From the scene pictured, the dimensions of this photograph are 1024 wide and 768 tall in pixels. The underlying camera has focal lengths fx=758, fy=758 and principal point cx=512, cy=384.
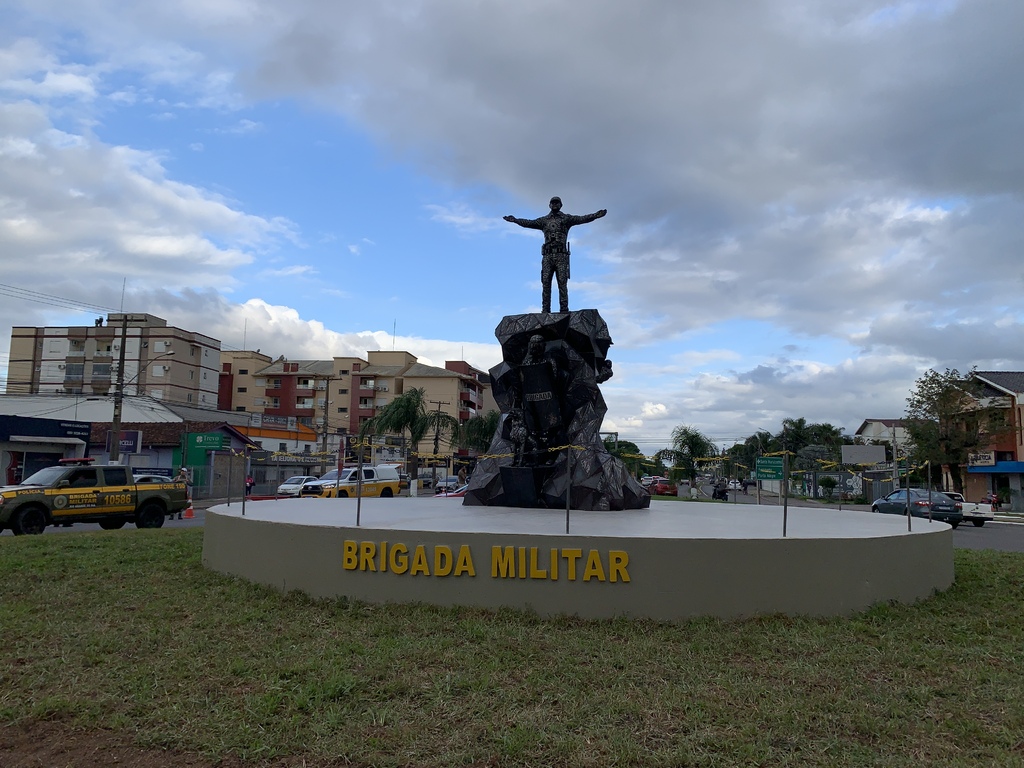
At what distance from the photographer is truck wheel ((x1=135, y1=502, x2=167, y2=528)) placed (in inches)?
722

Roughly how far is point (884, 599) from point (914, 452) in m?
39.2

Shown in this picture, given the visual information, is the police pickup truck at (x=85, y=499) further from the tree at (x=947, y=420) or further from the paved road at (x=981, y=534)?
the tree at (x=947, y=420)

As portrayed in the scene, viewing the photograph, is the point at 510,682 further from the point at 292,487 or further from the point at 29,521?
the point at 292,487

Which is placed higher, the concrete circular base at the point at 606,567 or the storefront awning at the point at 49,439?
the storefront awning at the point at 49,439

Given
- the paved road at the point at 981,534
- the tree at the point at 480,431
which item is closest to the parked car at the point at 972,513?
the paved road at the point at 981,534

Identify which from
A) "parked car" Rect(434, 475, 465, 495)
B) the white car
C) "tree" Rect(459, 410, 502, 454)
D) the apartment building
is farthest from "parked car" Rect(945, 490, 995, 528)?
the apartment building

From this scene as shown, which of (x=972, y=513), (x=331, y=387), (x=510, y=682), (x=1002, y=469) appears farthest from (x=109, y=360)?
(x=510, y=682)

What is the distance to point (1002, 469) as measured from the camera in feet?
137

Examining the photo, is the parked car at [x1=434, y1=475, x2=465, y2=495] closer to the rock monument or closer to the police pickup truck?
the police pickup truck

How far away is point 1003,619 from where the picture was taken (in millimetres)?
7867

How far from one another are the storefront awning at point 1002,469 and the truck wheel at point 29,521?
44.4m

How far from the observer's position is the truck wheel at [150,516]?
1834 cm

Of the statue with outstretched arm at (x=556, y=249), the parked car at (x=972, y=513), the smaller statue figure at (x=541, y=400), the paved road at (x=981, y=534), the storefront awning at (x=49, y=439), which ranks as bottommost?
the paved road at (x=981, y=534)

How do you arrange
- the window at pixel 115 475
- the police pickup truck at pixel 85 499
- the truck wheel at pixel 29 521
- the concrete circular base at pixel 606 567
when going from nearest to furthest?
the concrete circular base at pixel 606 567
the truck wheel at pixel 29 521
the police pickup truck at pixel 85 499
the window at pixel 115 475
